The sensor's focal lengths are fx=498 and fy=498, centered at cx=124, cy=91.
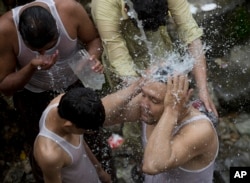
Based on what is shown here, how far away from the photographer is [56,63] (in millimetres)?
3783

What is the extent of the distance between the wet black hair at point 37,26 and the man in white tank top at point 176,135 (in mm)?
727

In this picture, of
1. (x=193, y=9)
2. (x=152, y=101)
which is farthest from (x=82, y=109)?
(x=193, y=9)

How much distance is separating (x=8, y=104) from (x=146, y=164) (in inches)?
97.2

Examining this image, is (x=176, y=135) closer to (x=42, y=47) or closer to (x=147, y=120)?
(x=147, y=120)

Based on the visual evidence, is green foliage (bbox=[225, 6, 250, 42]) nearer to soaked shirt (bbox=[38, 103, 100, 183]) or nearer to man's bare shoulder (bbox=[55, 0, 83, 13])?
man's bare shoulder (bbox=[55, 0, 83, 13])

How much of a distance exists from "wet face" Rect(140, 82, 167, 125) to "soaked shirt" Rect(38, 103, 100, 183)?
510 millimetres

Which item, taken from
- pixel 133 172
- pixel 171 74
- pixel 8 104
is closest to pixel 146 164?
pixel 171 74

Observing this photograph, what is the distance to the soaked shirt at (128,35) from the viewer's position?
11.8 ft

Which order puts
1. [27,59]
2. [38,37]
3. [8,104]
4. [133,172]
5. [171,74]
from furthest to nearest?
[8,104], [133,172], [27,59], [38,37], [171,74]

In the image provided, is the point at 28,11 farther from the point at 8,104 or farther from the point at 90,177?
the point at 8,104

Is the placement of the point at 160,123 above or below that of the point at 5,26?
below

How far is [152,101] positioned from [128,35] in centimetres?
79

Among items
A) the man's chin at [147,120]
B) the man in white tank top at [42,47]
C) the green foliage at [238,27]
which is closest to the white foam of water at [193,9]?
the green foliage at [238,27]

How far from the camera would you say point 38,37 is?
3285mm
